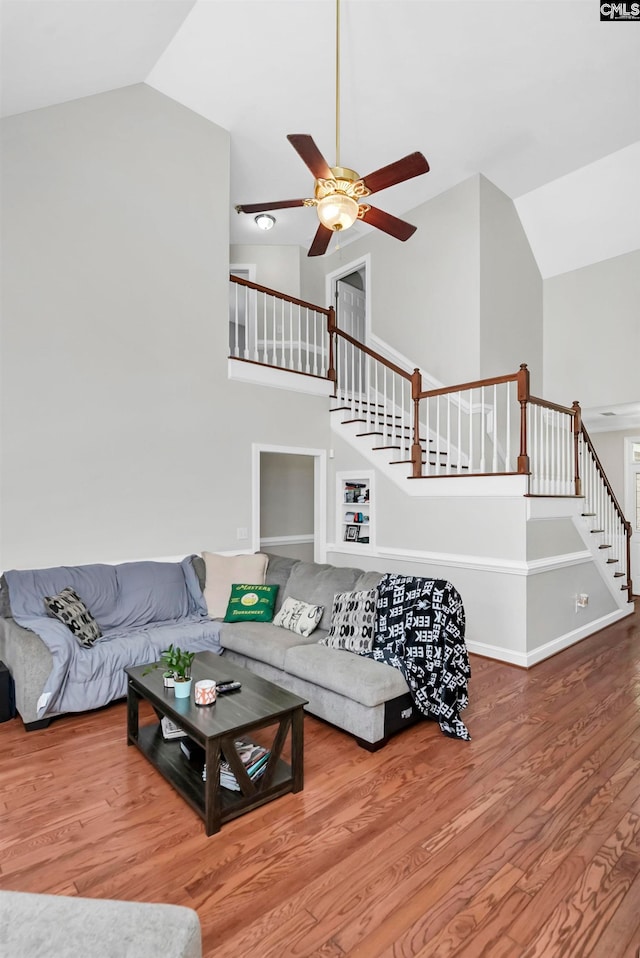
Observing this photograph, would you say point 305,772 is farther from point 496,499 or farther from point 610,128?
point 610,128

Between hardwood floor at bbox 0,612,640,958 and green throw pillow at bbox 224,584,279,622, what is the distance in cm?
117

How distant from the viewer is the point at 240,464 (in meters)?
5.47

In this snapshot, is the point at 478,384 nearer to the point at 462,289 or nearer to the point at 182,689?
the point at 462,289

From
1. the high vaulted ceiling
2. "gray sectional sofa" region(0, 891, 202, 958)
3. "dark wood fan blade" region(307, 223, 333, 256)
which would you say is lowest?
"gray sectional sofa" region(0, 891, 202, 958)

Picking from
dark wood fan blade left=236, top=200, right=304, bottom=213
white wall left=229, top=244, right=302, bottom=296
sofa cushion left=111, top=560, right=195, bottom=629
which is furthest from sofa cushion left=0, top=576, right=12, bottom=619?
white wall left=229, top=244, right=302, bottom=296

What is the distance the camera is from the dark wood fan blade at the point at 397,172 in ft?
10.1

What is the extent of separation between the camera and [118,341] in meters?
4.61

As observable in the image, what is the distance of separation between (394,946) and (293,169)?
684 centimetres

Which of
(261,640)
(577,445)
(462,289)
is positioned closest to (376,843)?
(261,640)

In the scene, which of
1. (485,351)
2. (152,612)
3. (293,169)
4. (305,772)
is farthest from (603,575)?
(293,169)

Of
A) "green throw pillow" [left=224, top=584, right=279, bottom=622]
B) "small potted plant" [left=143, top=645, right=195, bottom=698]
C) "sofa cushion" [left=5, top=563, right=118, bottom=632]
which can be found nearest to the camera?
"small potted plant" [left=143, top=645, right=195, bottom=698]

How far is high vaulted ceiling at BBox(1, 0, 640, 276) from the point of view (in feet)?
12.9

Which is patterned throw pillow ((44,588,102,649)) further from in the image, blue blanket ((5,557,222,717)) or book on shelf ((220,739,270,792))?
book on shelf ((220,739,270,792))

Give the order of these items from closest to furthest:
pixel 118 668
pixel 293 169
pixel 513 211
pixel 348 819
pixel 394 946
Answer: pixel 394 946, pixel 348 819, pixel 118 668, pixel 293 169, pixel 513 211
